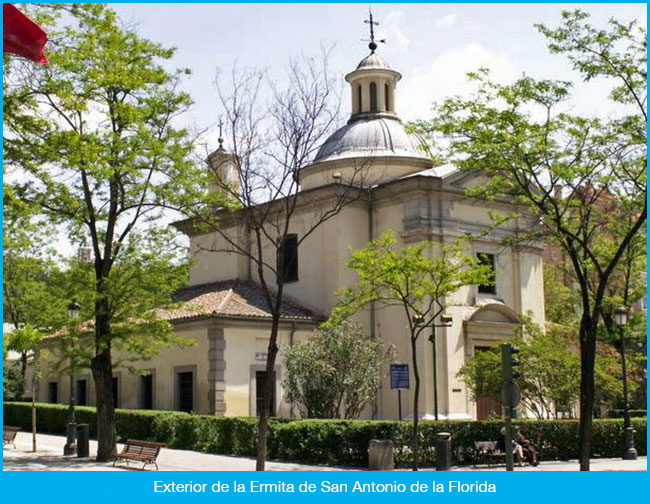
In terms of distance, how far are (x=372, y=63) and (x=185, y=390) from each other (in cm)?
1778

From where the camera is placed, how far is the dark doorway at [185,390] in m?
32.1

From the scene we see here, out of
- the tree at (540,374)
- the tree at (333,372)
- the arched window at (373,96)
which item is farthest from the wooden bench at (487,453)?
the arched window at (373,96)

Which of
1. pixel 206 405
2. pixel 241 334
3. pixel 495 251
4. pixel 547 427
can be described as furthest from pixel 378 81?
pixel 547 427

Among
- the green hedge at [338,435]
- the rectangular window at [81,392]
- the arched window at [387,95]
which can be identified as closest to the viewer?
the green hedge at [338,435]

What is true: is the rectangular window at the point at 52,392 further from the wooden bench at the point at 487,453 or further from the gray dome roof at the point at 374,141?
the wooden bench at the point at 487,453

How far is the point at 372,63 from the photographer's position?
1596 inches

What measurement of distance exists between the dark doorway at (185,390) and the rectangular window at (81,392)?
7828 millimetres

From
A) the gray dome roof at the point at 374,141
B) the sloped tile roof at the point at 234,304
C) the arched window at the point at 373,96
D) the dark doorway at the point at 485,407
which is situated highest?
the arched window at the point at 373,96

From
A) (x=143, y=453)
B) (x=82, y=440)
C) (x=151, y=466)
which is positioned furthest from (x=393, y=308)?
(x=143, y=453)

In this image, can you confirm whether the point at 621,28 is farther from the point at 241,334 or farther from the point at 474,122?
the point at 241,334

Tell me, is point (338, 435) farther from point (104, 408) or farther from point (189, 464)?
point (104, 408)

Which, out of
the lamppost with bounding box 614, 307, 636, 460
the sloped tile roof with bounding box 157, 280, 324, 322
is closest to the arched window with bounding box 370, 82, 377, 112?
the sloped tile roof with bounding box 157, 280, 324, 322

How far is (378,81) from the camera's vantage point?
132 feet

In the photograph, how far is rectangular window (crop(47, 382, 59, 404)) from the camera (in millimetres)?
41406
